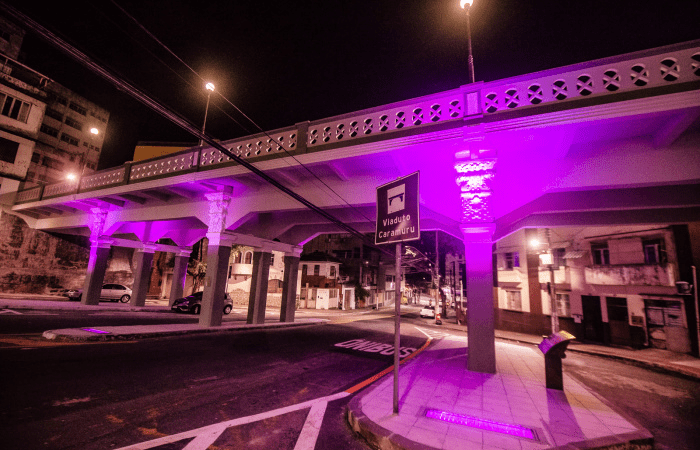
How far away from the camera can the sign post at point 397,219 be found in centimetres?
407

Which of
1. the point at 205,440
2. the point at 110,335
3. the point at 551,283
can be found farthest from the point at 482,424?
the point at 110,335

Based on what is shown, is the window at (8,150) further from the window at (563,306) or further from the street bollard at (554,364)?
the window at (563,306)

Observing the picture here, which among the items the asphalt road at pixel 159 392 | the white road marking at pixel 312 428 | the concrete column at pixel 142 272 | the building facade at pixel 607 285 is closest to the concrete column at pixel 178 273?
the concrete column at pixel 142 272

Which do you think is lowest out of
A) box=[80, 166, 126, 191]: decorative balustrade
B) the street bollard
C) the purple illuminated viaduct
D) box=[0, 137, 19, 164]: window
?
the street bollard

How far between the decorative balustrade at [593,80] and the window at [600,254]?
42.4 ft

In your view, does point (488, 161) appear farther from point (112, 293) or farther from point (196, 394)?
point (112, 293)

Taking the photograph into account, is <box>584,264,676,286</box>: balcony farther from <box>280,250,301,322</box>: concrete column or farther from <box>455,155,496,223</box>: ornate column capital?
<box>280,250,301,322</box>: concrete column

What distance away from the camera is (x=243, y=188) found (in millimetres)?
11602

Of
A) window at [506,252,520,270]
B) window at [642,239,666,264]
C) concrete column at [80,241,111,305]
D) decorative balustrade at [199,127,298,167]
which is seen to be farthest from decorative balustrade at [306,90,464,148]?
window at [506,252,520,270]

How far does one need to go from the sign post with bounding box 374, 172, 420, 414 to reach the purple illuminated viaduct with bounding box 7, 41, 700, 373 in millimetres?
3353

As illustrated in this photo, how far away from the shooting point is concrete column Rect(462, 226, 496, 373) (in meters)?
6.80

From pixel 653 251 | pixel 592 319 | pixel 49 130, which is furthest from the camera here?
pixel 49 130

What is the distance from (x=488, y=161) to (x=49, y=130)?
3855 centimetres

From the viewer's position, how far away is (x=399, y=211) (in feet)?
14.5
